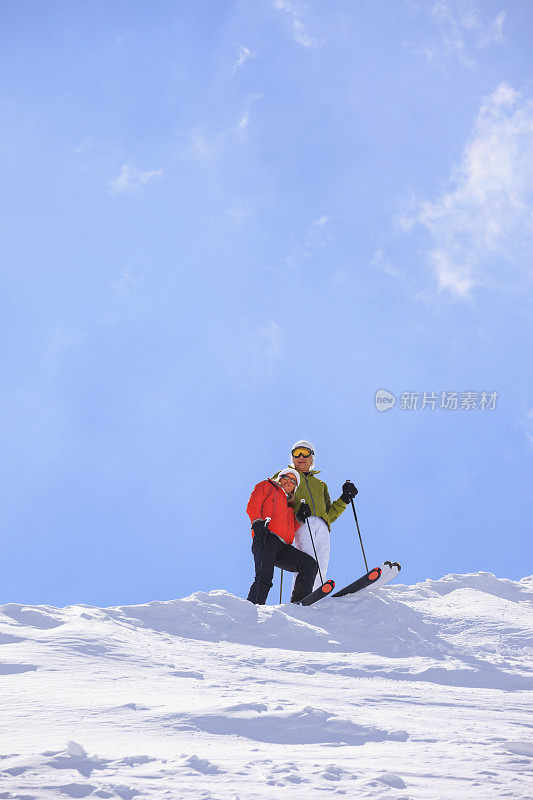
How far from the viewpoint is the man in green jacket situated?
29.1 feet

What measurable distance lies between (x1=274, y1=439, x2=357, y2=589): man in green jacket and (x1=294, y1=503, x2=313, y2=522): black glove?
1.9 inches

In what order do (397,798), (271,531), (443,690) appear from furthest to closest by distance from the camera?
(271,531)
(443,690)
(397,798)

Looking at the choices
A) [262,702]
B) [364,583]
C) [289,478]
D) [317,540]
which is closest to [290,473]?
[289,478]

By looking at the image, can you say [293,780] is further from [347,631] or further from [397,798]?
[347,631]

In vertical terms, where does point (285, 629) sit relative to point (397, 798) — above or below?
above

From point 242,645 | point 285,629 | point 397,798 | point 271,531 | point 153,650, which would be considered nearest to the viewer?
point 397,798

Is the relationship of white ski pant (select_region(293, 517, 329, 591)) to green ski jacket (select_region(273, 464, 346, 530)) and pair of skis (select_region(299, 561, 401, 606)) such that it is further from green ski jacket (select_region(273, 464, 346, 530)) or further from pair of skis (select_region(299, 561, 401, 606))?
pair of skis (select_region(299, 561, 401, 606))

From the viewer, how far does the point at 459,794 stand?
2.80m

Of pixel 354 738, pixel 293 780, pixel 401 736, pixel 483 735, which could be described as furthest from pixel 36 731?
pixel 483 735

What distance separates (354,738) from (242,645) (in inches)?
96.7

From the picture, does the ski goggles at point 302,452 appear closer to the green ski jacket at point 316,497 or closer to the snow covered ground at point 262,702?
the green ski jacket at point 316,497

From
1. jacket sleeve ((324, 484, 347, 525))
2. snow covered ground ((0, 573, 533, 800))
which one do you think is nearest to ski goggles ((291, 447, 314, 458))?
jacket sleeve ((324, 484, 347, 525))

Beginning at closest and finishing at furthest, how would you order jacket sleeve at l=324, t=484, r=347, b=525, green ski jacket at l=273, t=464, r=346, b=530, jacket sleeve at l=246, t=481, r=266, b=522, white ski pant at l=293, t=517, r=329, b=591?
1. jacket sleeve at l=246, t=481, r=266, b=522
2. white ski pant at l=293, t=517, r=329, b=591
3. green ski jacket at l=273, t=464, r=346, b=530
4. jacket sleeve at l=324, t=484, r=347, b=525

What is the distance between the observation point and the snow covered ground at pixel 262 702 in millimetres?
2914
